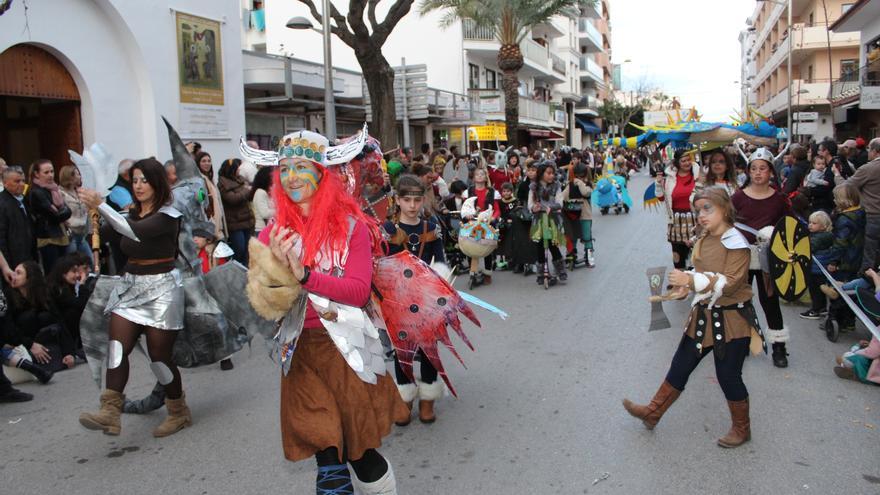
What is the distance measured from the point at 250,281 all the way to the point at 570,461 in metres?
2.26

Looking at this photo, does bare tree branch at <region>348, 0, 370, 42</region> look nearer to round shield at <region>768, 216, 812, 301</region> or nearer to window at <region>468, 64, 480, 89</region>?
round shield at <region>768, 216, 812, 301</region>

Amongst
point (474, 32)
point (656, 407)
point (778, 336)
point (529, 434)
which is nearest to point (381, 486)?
point (529, 434)

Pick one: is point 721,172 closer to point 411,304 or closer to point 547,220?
point 547,220

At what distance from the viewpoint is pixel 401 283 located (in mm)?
3311

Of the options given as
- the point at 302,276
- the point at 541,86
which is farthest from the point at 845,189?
the point at 541,86

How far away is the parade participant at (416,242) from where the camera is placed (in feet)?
15.6

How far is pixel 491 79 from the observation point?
37.7 m

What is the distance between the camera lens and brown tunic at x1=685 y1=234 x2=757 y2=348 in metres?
4.14

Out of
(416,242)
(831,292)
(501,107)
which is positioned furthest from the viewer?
(501,107)

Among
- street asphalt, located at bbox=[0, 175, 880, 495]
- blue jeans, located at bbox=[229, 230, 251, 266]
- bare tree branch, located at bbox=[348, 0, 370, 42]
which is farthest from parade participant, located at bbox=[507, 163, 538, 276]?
bare tree branch, located at bbox=[348, 0, 370, 42]

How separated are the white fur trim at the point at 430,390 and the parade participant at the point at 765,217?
2693mm

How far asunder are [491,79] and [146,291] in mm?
34861

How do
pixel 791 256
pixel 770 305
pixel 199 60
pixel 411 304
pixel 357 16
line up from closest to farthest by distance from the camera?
1. pixel 411 304
2. pixel 791 256
3. pixel 770 305
4. pixel 199 60
5. pixel 357 16

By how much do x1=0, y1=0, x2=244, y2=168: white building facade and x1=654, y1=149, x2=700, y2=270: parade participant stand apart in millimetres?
8242
